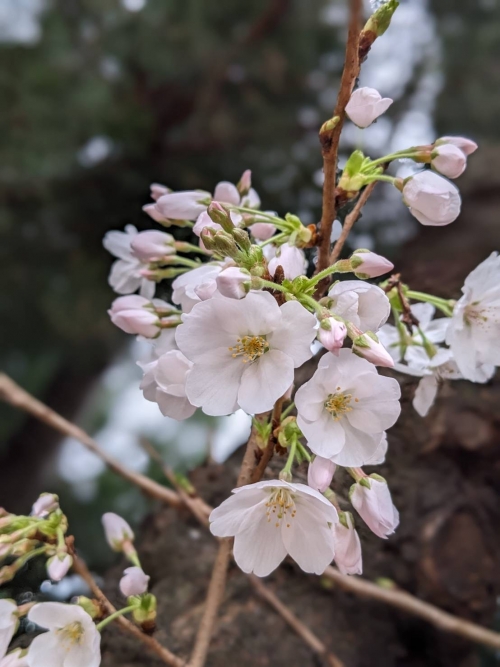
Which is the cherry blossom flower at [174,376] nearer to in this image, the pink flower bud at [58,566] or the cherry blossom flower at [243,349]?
the cherry blossom flower at [243,349]

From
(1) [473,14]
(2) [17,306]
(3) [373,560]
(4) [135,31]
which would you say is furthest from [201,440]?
(1) [473,14]

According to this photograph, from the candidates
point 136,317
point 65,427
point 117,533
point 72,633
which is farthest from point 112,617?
point 65,427

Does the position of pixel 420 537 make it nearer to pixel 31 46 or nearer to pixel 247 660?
pixel 247 660

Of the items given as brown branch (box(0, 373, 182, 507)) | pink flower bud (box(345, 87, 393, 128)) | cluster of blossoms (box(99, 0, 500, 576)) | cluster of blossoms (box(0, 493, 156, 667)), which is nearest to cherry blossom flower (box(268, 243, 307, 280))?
cluster of blossoms (box(99, 0, 500, 576))

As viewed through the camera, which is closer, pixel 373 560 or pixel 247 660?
pixel 247 660

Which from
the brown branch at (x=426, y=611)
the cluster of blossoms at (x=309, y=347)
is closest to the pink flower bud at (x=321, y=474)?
the cluster of blossoms at (x=309, y=347)

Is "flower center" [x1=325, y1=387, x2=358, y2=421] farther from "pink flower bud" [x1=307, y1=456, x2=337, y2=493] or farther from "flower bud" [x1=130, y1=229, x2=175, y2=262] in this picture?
"flower bud" [x1=130, y1=229, x2=175, y2=262]

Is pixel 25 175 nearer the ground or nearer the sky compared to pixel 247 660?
nearer the sky
